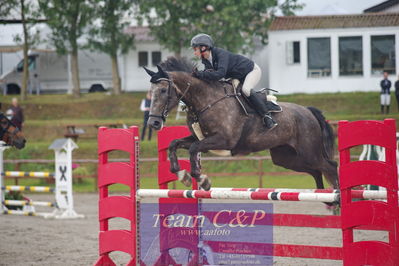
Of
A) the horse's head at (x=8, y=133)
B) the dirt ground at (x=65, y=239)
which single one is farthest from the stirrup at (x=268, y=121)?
the horse's head at (x=8, y=133)

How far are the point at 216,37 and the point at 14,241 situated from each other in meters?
15.6

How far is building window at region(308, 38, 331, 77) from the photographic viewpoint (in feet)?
76.5

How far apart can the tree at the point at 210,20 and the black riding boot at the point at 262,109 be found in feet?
53.5

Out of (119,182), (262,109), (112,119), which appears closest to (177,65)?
(262,109)

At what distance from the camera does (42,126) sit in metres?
19.9

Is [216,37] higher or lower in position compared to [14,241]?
higher

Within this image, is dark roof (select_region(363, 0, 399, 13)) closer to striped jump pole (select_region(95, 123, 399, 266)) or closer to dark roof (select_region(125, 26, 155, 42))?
dark roof (select_region(125, 26, 155, 42))

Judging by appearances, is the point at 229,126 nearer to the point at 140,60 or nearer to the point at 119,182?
the point at 119,182

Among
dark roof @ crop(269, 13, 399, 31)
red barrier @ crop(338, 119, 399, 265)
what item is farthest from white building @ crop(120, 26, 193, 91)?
red barrier @ crop(338, 119, 399, 265)

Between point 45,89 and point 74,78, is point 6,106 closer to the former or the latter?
point 74,78

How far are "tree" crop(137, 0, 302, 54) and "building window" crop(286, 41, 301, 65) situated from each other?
4.28 ft

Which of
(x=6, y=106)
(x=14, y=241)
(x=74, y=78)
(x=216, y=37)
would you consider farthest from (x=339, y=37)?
(x=14, y=241)

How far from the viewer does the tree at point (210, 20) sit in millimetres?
22812

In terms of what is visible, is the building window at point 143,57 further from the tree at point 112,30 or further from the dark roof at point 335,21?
the dark roof at point 335,21
